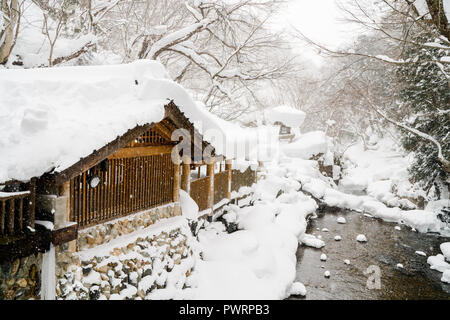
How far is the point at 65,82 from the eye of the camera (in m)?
5.79

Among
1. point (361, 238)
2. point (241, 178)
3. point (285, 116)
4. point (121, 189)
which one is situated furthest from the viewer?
point (285, 116)

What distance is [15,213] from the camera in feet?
14.0

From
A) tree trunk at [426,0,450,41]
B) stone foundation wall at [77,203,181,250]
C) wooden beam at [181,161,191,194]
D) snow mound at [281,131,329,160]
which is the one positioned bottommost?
stone foundation wall at [77,203,181,250]

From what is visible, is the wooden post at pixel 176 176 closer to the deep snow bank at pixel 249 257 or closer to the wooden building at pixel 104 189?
the wooden building at pixel 104 189

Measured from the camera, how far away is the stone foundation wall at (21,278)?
4.13 metres

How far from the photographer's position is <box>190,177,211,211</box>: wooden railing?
1003 centimetres

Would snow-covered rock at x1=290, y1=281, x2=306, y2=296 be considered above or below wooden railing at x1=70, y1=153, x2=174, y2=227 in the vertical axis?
below

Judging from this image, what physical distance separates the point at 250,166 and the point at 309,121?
28934 mm

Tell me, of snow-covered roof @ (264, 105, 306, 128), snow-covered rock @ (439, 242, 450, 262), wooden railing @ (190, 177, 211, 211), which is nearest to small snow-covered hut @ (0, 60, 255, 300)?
wooden railing @ (190, 177, 211, 211)

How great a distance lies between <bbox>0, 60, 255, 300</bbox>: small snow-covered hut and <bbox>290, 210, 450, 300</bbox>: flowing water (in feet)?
20.4

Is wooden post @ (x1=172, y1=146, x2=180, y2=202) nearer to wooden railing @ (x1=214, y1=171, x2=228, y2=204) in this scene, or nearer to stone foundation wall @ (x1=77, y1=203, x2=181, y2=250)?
stone foundation wall @ (x1=77, y1=203, x2=181, y2=250)

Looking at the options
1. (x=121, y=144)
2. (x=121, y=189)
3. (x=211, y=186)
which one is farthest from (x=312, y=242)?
(x=121, y=144)

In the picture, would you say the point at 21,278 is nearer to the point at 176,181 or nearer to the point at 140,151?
the point at 140,151

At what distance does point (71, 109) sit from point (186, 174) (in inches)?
173
